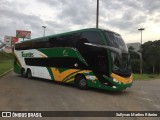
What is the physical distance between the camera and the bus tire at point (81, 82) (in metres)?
16.3

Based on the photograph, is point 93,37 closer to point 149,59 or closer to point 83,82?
point 83,82

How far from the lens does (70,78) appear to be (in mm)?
17500

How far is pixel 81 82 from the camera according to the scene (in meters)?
16.5

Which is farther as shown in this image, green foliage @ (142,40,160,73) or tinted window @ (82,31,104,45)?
green foliage @ (142,40,160,73)

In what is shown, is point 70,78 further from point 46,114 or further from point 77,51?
point 46,114

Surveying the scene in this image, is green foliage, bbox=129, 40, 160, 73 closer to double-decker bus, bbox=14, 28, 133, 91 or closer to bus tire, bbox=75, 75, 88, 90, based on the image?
double-decker bus, bbox=14, 28, 133, 91

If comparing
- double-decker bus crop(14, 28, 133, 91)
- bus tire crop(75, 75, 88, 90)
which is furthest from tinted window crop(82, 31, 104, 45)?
bus tire crop(75, 75, 88, 90)

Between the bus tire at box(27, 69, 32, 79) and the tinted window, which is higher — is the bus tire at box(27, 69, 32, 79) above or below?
below

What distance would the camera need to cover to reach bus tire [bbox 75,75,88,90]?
16266mm

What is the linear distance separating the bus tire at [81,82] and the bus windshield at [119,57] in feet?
8.27

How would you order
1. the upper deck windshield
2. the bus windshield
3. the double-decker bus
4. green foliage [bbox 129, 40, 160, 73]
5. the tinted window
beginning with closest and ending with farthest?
the bus windshield, the double-decker bus, the upper deck windshield, the tinted window, green foliage [bbox 129, 40, 160, 73]

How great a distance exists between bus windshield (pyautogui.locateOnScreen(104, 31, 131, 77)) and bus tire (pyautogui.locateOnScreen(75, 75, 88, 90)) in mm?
2521

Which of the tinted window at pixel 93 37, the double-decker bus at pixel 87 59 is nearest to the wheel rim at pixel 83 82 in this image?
the double-decker bus at pixel 87 59

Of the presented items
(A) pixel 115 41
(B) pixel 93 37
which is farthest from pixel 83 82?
(A) pixel 115 41
